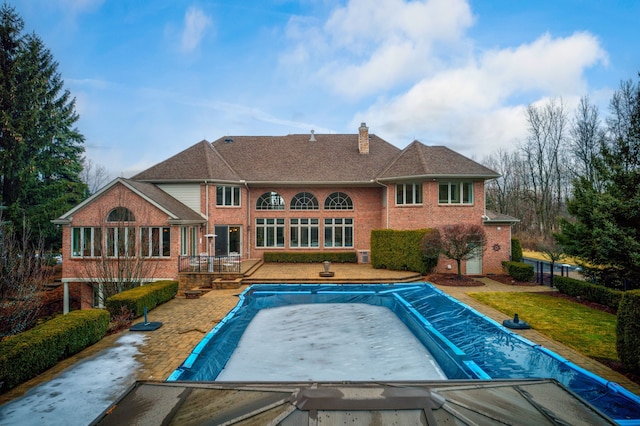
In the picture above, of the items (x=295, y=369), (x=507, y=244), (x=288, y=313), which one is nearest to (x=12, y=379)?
(x=295, y=369)

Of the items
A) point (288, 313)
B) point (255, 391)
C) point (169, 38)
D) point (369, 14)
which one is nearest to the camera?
point (255, 391)

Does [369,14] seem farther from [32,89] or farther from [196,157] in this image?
[32,89]

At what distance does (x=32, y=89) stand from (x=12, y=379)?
22.7 meters

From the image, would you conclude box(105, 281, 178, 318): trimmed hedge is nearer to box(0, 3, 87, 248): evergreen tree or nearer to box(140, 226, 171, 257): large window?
box(140, 226, 171, 257): large window

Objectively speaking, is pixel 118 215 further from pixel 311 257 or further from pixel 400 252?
pixel 400 252

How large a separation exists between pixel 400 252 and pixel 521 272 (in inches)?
228

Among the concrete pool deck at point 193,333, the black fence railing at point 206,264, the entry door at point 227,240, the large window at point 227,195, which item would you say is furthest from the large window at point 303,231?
the black fence railing at point 206,264

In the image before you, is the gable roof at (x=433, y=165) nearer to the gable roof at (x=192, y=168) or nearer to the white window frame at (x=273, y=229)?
the white window frame at (x=273, y=229)

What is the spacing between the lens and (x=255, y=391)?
312 centimetres

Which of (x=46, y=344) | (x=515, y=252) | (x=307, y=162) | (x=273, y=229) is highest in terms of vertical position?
(x=307, y=162)

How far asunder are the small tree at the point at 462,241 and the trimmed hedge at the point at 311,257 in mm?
6956

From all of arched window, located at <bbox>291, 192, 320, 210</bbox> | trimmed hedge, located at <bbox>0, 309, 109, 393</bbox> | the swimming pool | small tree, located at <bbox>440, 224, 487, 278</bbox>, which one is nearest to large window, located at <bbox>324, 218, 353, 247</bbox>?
arched window, located at <bbox>291, 192, 320, 210</bbox>

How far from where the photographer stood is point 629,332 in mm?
6184

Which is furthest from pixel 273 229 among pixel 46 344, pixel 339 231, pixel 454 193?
pixel 46 344
